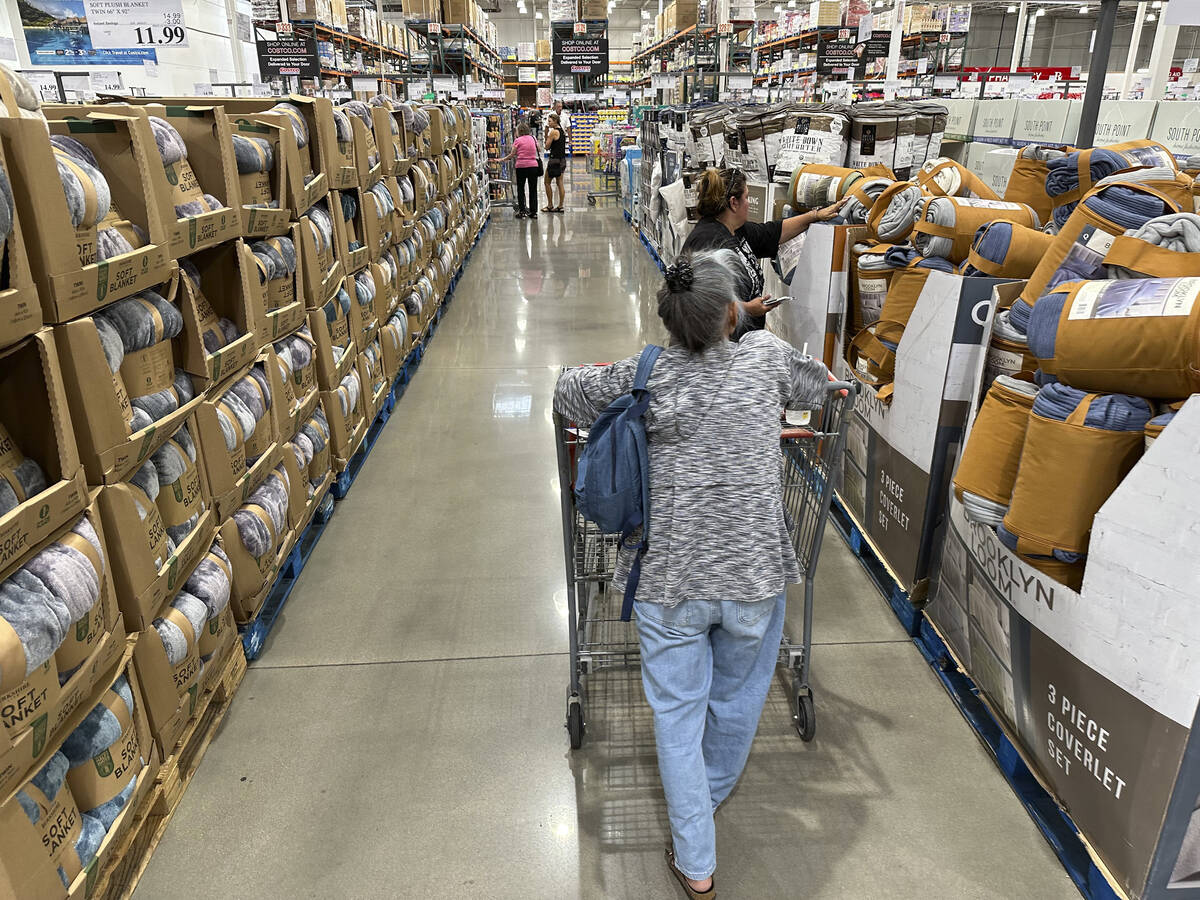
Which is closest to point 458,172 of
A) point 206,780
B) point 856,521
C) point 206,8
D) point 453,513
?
point 206,8

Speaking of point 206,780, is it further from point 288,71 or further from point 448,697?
point 288,71

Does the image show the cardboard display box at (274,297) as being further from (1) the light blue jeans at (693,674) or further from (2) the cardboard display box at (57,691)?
(1) the light blue jeans at (693,674)

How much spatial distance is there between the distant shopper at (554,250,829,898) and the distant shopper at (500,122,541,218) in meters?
12.6

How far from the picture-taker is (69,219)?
1.81m

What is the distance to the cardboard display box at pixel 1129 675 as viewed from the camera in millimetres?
1653

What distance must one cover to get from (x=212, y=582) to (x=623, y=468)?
1497 millimetres

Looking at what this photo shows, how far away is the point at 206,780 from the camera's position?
8.04 ft

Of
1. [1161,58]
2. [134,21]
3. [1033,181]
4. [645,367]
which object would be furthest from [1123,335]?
[1161,58]

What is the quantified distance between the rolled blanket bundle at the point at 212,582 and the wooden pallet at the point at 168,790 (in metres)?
0.29

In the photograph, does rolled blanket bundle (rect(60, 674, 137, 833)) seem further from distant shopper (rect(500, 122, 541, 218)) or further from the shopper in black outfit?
distant shopper (rect(500, 122, 541, 218))

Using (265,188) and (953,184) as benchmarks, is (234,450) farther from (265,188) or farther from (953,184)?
(953,184)

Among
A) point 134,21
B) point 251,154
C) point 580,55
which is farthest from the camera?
point 580,55

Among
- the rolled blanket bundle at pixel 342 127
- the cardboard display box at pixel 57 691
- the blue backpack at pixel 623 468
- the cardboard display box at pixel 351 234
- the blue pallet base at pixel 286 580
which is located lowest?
the blue pallet base at pixel 286 580

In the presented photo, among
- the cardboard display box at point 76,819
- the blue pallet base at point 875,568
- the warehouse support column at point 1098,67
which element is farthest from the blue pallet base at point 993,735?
the cardboard display box at point 76,819
